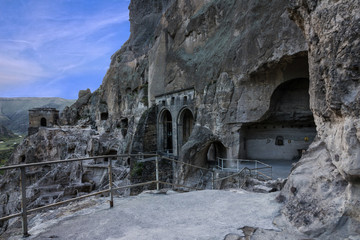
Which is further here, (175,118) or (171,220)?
(175,118)

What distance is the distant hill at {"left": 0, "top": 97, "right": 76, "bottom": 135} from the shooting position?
3771 inches

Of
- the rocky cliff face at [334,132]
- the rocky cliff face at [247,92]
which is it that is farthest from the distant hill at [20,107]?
the rocky cliff face at [334,132]

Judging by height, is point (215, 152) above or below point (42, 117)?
below

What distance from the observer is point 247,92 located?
12.3 meters

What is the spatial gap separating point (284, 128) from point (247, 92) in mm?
4142

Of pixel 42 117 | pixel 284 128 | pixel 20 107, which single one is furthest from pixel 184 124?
pixel 20 107

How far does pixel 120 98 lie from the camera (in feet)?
95.7

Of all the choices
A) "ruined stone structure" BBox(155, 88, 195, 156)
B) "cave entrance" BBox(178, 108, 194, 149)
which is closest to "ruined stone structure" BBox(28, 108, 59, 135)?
"ruined stone structure" BBox(155, 88, 195, 156)

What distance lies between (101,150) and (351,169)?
23217mm

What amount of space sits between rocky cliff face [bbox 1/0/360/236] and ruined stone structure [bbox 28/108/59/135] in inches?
419

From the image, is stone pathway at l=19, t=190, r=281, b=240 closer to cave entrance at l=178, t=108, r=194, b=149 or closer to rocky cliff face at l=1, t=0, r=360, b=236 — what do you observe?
rocky cliff face at l=1, t=0, r=360, b=236

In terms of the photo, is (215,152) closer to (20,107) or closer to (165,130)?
(165,130)

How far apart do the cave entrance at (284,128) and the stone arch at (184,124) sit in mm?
5264

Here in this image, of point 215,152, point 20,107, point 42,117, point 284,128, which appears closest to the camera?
point 284,128
